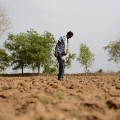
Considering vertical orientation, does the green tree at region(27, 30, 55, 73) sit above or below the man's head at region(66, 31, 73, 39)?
above

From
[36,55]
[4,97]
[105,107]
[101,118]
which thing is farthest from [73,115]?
[36,55]

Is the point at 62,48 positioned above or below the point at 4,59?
below

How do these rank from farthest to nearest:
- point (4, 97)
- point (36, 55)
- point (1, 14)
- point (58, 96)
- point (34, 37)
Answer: point (34, 37) → point (36, 55) → point (1, 14) → point (4, 97) → point (58, 96)

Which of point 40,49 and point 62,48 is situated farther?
point 40,49

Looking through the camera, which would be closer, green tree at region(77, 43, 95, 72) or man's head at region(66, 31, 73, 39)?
man's head at region(66, 31, 73, 39)

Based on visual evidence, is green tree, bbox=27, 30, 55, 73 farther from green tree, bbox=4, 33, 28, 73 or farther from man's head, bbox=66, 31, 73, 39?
man's head, bbox=66, 31, 73, 39

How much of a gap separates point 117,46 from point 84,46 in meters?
8.92

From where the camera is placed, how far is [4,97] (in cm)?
665

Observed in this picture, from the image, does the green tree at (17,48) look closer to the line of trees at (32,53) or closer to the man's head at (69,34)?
the line of trees at (32,53)

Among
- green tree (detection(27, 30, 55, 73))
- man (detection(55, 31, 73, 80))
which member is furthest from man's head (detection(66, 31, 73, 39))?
green tree (detection(27, 30, 55, 73))

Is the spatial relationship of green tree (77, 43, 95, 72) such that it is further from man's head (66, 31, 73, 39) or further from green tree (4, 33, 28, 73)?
man's head (66, 31, 73, 39)

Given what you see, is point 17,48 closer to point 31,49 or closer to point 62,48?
point 31,49

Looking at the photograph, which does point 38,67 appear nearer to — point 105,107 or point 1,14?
point 1,14

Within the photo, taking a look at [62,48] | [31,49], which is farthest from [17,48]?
[62,48]
